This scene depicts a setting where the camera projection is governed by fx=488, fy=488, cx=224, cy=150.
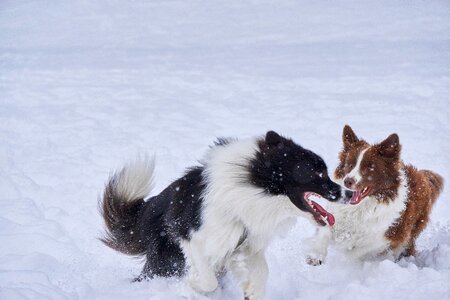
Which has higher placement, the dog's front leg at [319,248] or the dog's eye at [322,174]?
the dog's eye at [322,174]

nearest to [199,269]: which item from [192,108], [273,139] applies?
[273,139]

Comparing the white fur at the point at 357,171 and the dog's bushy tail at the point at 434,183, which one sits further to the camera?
the dog's bushy tail at the point at 434,183

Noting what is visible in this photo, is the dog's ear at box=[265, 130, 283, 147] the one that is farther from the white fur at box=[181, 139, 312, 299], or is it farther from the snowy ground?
the snowy ground

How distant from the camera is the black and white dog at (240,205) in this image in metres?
4.07

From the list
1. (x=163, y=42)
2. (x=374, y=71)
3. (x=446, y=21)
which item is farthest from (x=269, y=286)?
(x=446, y=21)

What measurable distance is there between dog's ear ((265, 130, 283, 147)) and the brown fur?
3.88 ft

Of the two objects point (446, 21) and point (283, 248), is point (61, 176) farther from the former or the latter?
point (446, 21)

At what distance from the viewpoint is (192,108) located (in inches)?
445

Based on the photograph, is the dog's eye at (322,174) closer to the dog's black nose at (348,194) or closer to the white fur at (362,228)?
the dog's black nose at (348,194)

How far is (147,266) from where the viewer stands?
16.7ft

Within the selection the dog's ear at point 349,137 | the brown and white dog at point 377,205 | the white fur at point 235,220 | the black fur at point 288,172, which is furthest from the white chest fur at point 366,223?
the white fur at point 235,220

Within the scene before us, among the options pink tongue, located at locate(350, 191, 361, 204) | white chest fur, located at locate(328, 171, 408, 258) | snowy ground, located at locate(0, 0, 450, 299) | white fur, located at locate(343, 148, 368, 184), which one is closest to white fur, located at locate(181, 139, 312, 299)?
snowy ground, located at locate(0, 0, 450, 299)

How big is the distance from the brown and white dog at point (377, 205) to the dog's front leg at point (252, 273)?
3.42ft

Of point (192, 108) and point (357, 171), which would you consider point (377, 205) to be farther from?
point (192, 108)
